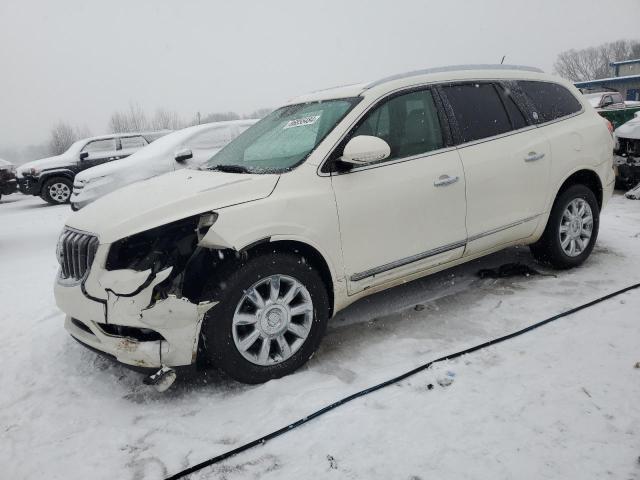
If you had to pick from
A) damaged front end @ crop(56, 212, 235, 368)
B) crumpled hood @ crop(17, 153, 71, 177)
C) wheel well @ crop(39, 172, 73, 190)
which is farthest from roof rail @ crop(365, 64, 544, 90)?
crumpled hood @ crop(17, 153, 71, 177)

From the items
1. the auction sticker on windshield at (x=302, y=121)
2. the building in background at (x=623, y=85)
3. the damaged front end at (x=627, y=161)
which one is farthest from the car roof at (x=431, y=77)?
the building in background at (x=623, y=85)

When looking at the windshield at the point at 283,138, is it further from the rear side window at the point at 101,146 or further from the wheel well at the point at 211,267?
the rear side window at the point at 101,146

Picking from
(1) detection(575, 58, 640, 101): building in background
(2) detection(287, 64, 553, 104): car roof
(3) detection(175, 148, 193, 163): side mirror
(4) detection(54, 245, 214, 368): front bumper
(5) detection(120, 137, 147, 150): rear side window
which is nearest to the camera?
(4) detection(54, 245, 214, 368): front bumper

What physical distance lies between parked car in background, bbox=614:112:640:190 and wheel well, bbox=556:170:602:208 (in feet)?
12.0

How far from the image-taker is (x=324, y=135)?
10.4ft

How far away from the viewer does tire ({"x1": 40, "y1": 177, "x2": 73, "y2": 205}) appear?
488 inches

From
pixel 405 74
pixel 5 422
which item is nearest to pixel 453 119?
pixel 405 74

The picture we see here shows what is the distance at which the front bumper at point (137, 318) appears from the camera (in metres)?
2.58

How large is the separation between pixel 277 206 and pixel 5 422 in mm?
1981

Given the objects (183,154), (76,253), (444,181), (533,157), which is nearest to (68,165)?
(183,154)

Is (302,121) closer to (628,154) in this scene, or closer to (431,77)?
(431,77)

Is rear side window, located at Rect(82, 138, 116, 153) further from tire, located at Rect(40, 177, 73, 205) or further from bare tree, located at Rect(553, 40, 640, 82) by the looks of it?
bare tree, located at Rect(553, 40, 640, 82)

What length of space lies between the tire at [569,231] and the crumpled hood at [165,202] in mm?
2620

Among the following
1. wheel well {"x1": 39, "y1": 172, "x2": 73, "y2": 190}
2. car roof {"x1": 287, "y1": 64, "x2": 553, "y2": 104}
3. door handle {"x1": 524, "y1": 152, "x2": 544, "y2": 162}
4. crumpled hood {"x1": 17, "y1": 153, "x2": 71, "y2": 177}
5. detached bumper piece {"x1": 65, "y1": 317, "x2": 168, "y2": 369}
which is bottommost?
detached bumper piece {"x1": 65, "y1": 317, "x2": 168, "y2": 369}
